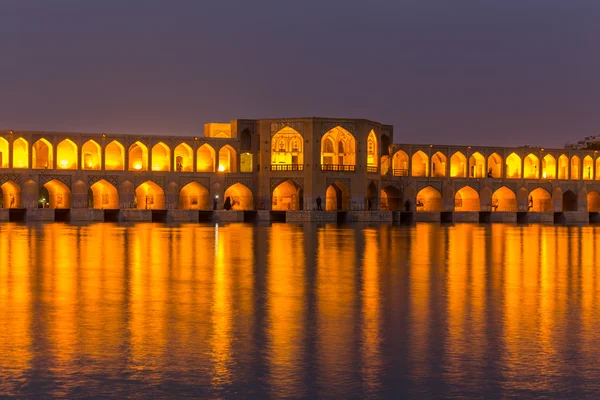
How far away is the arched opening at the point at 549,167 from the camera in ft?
172

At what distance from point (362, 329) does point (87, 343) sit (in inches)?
80.2

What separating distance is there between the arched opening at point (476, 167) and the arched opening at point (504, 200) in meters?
1.52

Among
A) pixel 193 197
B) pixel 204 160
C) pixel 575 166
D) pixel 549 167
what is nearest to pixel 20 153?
pixel 193 197

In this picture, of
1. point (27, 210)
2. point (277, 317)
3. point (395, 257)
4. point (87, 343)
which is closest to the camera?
point (87, 343)

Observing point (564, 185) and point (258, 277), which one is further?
point (564, 185)

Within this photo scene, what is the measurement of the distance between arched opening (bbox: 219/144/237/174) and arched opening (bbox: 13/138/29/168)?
10126 millimetres

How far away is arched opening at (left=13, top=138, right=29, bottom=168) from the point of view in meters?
42.1

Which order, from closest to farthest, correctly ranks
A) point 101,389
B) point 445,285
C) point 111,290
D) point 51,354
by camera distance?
point 101,389 → point 51,354 → point 111,290 → point 445,285

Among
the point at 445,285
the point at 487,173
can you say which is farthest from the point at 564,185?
the point at 445,285

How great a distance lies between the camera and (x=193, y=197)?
151 ft

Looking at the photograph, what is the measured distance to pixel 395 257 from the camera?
45.9 feet

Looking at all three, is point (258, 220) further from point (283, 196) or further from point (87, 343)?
point (87, 343)

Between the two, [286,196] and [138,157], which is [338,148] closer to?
[286,196]

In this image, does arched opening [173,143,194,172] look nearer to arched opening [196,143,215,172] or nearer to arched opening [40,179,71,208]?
arched opening [196,143,215,172]
